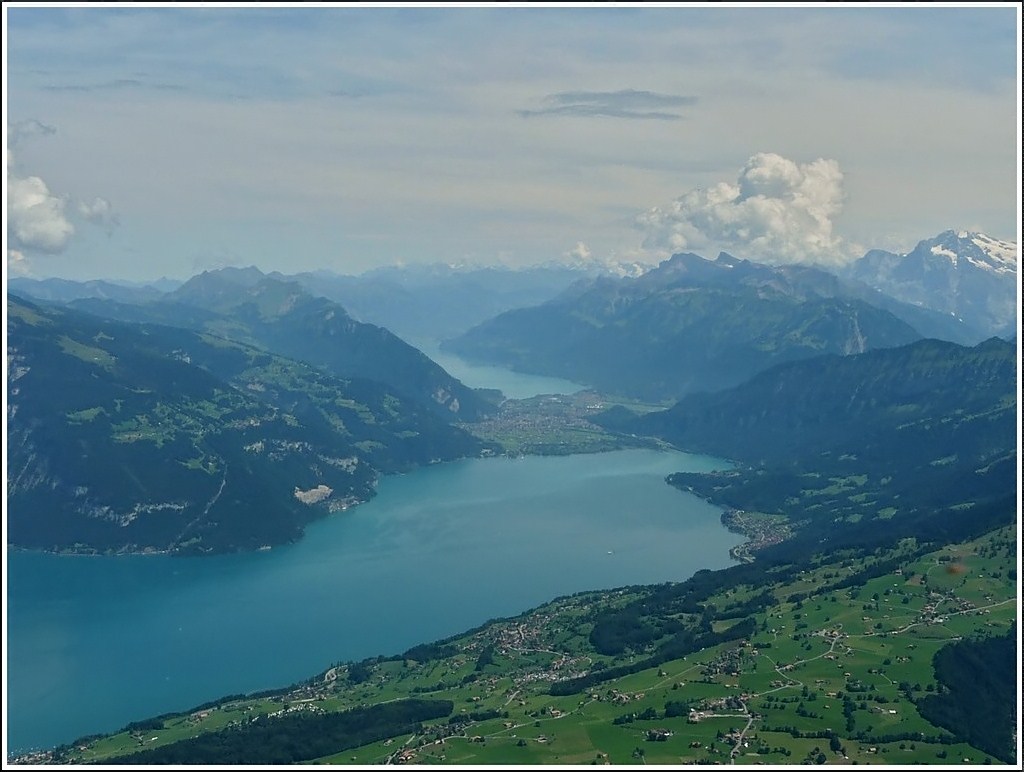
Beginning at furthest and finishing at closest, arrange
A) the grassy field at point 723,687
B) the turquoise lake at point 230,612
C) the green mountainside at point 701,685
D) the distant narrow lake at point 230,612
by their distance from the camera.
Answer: the distant narrow lake at point 230,612 < the turquoise lake at point 230,612 < the green mountainside at point 701,685 < the grassy field at point 723,687

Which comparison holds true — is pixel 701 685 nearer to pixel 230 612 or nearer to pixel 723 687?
pixel 723 687

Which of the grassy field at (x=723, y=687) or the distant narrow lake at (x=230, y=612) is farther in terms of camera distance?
the distant narrow lake at (x=230, y=612)

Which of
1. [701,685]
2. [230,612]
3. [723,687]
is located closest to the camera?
[723,687]

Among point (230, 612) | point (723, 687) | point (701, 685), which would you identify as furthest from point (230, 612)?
point (723, 687)

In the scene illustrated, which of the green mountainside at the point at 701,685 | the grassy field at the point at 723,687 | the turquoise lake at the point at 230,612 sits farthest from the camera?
the turquoise lake at the point at 230,612

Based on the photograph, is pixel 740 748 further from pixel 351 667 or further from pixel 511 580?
pixel 511 580

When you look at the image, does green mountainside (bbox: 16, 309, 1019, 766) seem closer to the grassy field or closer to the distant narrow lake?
the grassy field

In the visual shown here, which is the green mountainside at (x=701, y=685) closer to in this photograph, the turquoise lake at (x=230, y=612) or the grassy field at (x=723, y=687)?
the grassy field at (x=723, y=687)

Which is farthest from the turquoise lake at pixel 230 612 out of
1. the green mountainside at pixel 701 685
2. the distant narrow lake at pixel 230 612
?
the green mountainside at pixel 701 685

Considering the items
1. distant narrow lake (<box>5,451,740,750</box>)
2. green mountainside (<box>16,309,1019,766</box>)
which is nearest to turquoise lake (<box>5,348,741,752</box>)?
distant narrow lake (<box>5,451,740,750</box>)
